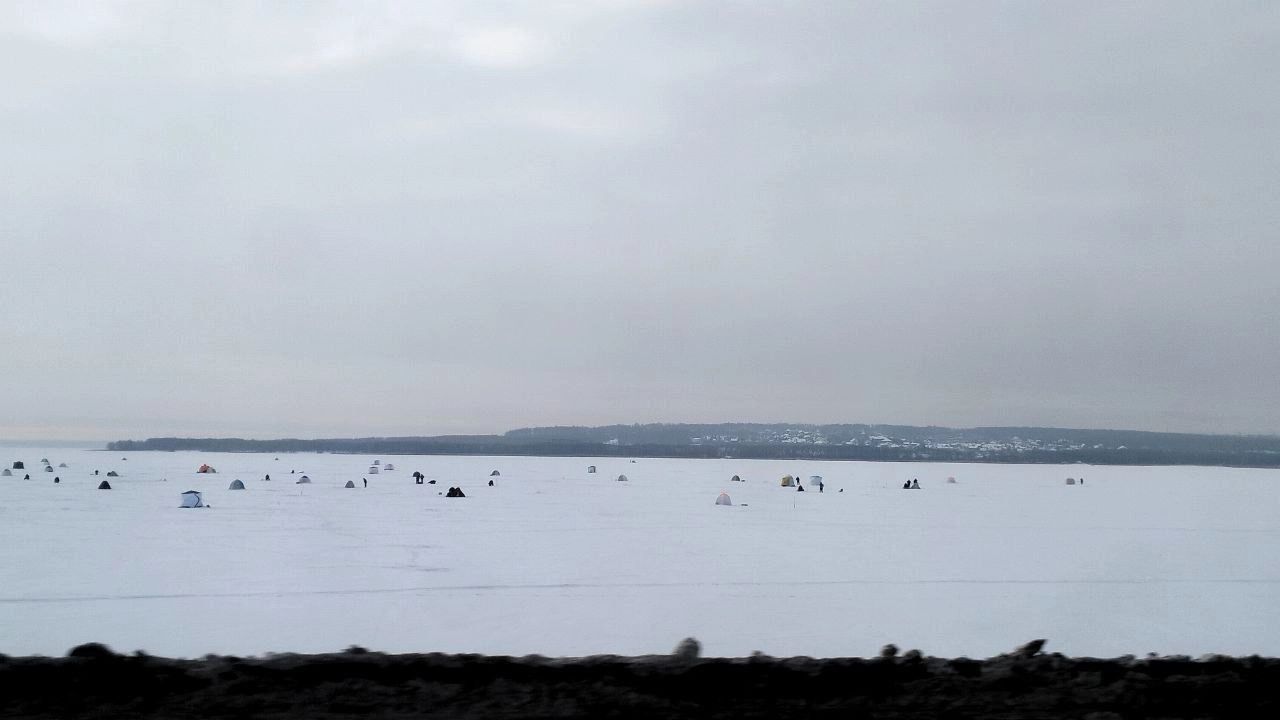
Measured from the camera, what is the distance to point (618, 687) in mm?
5117

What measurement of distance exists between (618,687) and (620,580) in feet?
17.4

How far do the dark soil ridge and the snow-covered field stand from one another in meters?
1.60

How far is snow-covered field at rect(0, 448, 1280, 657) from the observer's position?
25.1 feet

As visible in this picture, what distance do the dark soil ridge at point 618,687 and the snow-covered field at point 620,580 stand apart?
160cm

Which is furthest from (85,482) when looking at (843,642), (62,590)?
(843,642)

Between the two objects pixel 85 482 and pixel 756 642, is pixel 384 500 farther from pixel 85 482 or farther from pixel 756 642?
pixel 756 642

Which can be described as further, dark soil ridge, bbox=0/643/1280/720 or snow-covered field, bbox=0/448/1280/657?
snow-covered field, bbox=0/448/1280/657

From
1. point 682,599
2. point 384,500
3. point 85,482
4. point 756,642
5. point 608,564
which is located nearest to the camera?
point 756,642

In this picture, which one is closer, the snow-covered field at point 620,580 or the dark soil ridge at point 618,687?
the dark soil ridge at point 618,687

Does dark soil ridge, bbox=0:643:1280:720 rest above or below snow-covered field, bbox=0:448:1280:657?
above

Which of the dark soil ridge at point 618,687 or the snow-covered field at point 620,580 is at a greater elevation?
the dark soil ridge at point 618,687

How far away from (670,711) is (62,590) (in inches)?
284

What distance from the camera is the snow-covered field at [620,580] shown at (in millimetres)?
7648

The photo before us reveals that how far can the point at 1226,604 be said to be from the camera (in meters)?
9.65
